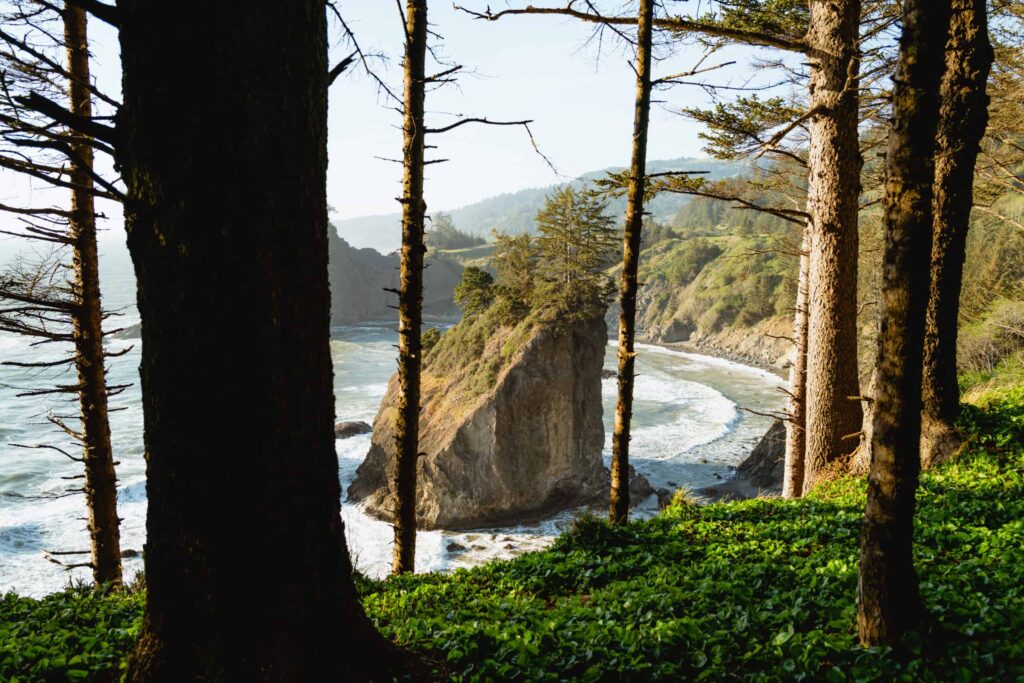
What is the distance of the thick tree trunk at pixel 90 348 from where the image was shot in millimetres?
7629

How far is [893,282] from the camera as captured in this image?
2.99m

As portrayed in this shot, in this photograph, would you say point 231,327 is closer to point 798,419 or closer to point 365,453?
point 798,419

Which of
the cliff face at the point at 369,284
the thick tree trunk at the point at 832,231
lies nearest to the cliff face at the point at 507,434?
the thick tree trunk at the point at 832,231

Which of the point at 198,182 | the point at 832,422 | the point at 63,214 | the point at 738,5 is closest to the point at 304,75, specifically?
the point at 198,182

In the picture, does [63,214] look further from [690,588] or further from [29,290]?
[690,588]

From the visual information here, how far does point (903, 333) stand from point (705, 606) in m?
2.27

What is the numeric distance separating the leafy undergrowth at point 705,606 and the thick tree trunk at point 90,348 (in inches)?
139

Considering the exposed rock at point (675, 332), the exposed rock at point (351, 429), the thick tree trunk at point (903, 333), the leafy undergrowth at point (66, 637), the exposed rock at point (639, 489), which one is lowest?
the exposed rock at point (639, 489)

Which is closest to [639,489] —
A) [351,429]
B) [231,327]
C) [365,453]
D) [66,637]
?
[365,453]

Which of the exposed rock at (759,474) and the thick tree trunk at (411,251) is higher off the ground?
the thick tree trunk at (411,251)

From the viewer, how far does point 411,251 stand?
722 centimetres

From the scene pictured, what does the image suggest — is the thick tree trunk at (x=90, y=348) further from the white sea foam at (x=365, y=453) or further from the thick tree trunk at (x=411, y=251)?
the thick tree trunk at (x=411, y=251)

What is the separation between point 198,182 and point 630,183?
608 centimetres

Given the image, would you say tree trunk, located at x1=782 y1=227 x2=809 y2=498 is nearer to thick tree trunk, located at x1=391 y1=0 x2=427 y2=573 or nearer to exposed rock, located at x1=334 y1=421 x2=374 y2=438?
thick tree trunk, located at x1=391 y1=0 x2=427 y2=573
